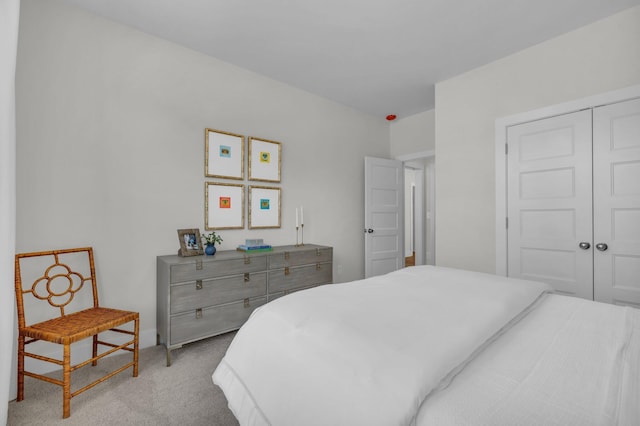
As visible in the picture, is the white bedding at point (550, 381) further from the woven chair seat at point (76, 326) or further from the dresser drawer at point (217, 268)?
the dresser drawer at point (217, 268)

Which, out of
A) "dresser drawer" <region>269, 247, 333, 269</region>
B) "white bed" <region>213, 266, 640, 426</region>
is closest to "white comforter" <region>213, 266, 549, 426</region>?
"white bed" <region>213, 266, 640, 426</region>

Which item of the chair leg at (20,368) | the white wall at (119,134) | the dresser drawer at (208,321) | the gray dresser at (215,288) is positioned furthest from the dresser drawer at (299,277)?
the chair leg at (20,368)

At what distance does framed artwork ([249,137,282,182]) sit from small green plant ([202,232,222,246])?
0.72 metres

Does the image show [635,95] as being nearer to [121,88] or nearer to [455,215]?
[455,215]

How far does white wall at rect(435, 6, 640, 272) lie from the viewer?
2312 mm

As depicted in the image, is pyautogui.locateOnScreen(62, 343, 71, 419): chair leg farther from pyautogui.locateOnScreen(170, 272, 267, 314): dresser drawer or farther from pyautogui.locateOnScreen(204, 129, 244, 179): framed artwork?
pyautogui.locateOnScreen(204, 129, 244, 179): framed artwork

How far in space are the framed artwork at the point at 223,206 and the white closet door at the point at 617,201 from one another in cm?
311

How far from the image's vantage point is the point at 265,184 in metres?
3.29

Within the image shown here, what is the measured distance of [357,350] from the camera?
34.8 inches

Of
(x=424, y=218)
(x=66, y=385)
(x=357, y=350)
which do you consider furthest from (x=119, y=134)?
(x=424, y=218)

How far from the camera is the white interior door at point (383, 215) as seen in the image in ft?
13.6

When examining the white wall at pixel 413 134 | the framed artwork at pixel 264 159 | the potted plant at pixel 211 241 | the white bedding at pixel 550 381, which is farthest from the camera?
the white wall at pixel 413 134

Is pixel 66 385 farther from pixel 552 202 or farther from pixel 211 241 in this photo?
pixel 552 202

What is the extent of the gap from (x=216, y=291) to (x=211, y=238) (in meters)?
0.51
